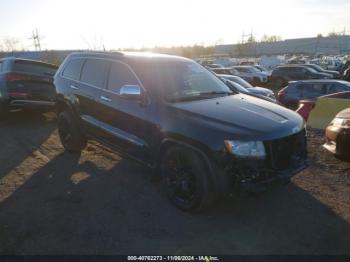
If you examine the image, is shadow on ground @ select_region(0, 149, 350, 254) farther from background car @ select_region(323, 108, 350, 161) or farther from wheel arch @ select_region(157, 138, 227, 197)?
background car @ select_region(323, 108, 350, 161)

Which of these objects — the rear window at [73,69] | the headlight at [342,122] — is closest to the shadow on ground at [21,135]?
the rear window at [73,69]

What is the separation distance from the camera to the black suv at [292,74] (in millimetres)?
21433

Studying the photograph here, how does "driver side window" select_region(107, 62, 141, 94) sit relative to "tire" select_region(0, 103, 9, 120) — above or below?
above

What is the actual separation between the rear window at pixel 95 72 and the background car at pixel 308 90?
986cm

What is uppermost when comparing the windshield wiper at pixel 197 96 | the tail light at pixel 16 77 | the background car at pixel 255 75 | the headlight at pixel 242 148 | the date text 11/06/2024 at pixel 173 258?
the tail light at pixel 16 77

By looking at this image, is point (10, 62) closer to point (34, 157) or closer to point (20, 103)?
point (20, 103)

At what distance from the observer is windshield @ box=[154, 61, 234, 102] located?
184 inches

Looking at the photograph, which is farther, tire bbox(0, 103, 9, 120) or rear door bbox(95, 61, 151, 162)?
tire bbox(0, 103, 9, 120)

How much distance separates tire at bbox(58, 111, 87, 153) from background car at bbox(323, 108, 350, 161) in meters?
4.33

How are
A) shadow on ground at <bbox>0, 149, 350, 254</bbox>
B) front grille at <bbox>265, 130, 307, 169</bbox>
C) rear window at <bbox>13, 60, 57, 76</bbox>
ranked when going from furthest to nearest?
1. rear window at <bbox>13, 60, 57, 76</bbox>
2. front grille at <bbox>265, 130, 307, 169</bbox>
3. shadow on ground at <bbox>0, 149, 350, 254</bbox>

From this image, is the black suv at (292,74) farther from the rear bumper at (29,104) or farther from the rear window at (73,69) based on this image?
the rear window at (73,69)

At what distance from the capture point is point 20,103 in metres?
9.12

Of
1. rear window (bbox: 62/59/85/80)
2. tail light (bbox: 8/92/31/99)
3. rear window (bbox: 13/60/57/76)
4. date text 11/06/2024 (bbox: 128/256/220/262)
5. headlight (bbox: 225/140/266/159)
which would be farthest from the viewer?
rear window (bbox: 13/60/57/76)

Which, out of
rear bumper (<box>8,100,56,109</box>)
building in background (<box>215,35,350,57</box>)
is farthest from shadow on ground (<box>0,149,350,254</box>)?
building in background (<box>215,35,350,57</box>)
